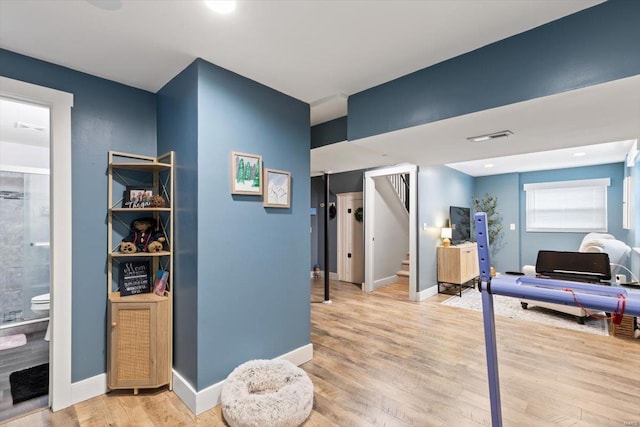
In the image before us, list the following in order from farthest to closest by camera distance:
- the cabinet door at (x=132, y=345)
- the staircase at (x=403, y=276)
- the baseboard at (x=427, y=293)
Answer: the staircase at (x=403, y=276) → the baseboard at (x=427, y=293) → the cabinet door at (x=132, y=345)

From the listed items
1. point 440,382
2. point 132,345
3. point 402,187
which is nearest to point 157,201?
point 132,345

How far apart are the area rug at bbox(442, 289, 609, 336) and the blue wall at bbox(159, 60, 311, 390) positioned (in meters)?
2.46

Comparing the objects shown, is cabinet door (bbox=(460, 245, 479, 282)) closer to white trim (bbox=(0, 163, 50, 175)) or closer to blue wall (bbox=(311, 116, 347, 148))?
blue wall (bbox=(311, 116, 347, 148))

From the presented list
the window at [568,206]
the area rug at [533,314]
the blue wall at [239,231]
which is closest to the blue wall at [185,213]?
the blue wall at [239,231]

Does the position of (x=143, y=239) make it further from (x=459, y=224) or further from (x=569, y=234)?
(x=569, y=234)

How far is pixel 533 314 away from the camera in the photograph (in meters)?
4.12

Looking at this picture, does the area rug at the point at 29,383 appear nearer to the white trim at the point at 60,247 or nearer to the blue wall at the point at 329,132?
the white trim at the point at 60,247

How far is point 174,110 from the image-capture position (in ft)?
7.63

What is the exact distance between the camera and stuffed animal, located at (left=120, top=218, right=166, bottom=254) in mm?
2275

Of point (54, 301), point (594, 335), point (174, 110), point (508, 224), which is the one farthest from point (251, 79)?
point (508, 224)

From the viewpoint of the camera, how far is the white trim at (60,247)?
2.08 metres

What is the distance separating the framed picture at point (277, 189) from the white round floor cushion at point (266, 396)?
1222 mm

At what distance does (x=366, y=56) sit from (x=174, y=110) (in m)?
1.51

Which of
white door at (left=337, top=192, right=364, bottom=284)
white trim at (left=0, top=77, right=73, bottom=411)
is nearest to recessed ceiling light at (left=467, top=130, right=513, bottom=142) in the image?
white trim at (left=0, top=77, right=73, bottom=411)
